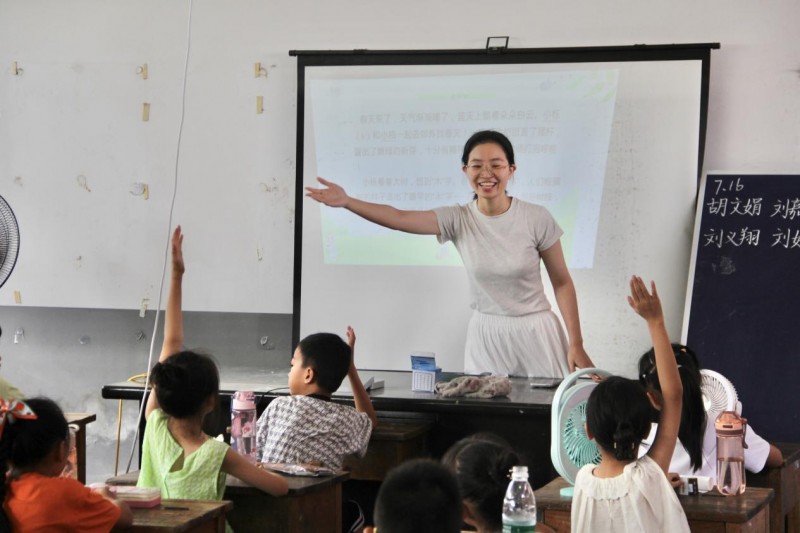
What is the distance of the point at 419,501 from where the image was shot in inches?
63.6

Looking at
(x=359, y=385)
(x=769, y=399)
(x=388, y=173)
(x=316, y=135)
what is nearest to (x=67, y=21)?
(x=316, y=135)

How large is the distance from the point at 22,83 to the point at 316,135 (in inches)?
67.2

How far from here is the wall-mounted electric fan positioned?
4.22m

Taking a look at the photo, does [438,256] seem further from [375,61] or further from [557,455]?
[557,455]

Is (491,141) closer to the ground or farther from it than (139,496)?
farther from it

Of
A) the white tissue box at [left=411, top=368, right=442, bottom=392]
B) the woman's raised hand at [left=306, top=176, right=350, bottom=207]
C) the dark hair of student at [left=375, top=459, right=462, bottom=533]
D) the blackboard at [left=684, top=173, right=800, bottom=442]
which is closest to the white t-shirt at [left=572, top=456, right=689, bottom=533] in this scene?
the dark hair of student at [left=375, top=459, right=462, bottom=533]

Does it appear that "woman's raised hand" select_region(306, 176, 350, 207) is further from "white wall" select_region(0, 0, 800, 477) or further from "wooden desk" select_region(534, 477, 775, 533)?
"wooden desk" select_region(534, 477, 775, 533)

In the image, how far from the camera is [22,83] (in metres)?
5.49

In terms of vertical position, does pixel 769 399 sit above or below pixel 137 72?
below

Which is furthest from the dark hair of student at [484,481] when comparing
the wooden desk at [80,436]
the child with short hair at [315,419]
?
the wooden desk at [80,436]

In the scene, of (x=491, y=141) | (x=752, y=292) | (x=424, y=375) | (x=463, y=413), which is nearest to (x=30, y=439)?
(x=463, y=413)

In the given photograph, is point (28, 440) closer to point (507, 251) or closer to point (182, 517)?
point (182, 517)

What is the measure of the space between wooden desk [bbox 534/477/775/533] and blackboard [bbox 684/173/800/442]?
1.87 metres

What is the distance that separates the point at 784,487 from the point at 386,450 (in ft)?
4.44
